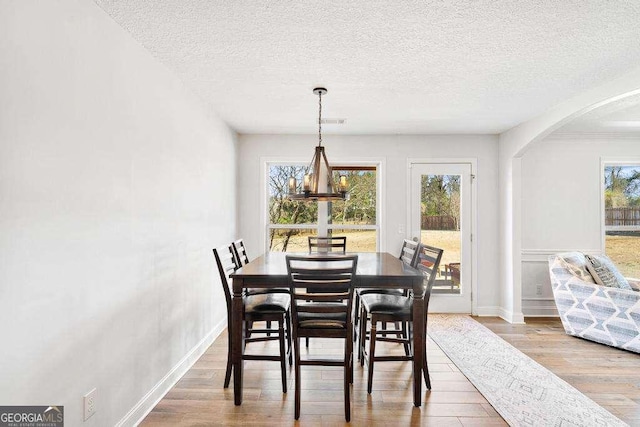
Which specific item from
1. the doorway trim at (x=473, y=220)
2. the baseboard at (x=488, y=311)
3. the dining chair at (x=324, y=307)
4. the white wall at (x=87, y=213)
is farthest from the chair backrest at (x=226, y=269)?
the baseboard at (x=488, y=311)

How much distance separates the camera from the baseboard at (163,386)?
7.03ft

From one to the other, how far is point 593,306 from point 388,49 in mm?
3350

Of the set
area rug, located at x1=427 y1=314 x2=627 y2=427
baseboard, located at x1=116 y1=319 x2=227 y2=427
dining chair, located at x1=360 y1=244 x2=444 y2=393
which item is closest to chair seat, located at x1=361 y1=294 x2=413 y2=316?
dining chair, located at x1=360 y1=244 x2=444 y2=393

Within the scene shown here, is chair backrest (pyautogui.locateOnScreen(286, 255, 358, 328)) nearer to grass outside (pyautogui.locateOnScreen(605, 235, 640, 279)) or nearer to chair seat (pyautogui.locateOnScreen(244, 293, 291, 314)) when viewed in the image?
chair seat (pyautogui.locateOnScreen(244, 293, 291, 314))

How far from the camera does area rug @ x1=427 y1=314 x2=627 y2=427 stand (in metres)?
2.26

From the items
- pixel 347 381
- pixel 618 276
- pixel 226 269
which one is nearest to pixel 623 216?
pixel 618 276

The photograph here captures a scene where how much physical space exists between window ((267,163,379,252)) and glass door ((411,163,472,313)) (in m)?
0.58

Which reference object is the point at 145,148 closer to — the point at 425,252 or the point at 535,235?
the point at 425,252

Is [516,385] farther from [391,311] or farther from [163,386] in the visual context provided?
[163,386]

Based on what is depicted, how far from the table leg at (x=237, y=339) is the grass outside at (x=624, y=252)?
16.0 ft

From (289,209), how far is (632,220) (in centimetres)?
455

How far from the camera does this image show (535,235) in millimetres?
4660

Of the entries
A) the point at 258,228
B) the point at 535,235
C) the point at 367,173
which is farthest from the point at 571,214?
the point at 258,228

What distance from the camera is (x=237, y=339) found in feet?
8.04
